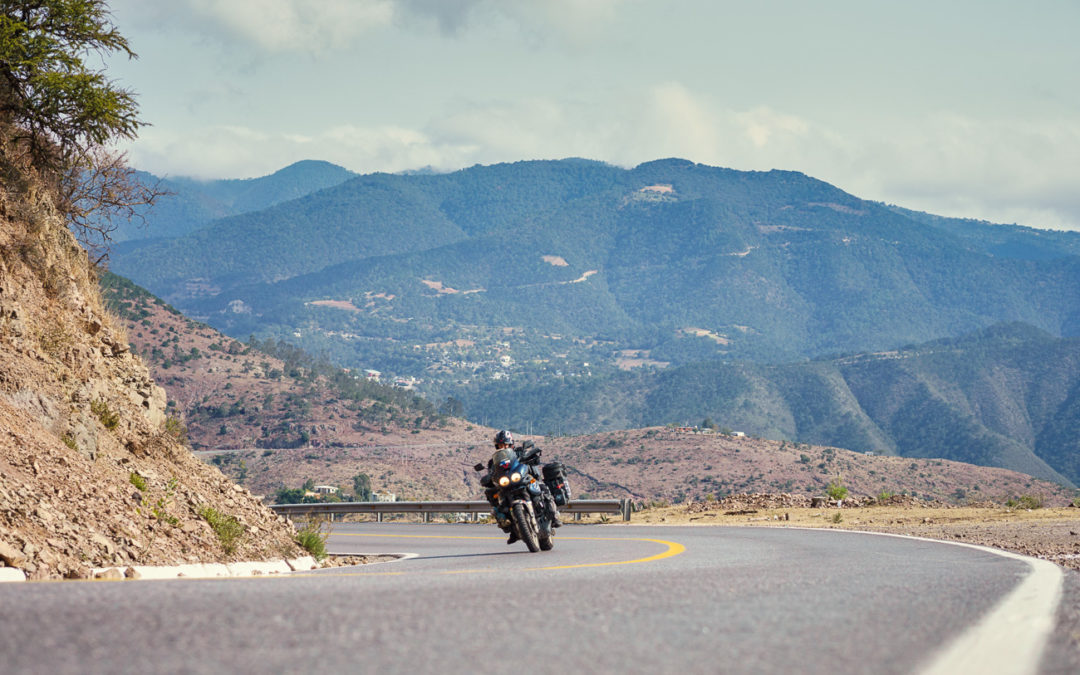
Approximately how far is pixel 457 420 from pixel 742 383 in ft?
311

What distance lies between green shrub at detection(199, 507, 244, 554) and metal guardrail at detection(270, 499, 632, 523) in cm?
1251

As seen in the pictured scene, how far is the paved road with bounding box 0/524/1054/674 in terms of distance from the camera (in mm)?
4160

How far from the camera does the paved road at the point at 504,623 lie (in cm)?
416

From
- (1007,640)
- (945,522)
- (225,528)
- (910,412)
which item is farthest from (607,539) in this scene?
(910,412)

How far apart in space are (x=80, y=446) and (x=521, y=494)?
540cm

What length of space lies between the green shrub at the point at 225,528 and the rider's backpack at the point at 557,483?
4.31 m

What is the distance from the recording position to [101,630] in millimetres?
4484

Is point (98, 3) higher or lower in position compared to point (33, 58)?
higher

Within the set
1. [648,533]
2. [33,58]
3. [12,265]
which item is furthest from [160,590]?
[648,533]

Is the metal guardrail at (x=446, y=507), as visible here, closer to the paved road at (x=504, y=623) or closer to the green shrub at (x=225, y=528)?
the green shrub at (x=225, y=528)

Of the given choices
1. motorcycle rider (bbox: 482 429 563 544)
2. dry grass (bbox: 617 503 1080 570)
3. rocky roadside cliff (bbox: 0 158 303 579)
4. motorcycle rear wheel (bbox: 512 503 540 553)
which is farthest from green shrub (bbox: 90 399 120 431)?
dry grass (bbox: 617 503 1080 570)

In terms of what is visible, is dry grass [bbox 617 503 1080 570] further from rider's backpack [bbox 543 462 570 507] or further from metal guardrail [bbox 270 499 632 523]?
rider's backpack [bbox 543 462 570 507]

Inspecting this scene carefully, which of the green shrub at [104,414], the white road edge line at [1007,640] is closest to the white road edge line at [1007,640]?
the white road edge line at [1007,640]

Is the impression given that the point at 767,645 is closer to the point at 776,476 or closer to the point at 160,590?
the point at 160,590
